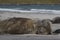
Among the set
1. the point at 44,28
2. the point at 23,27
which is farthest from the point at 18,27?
the point at 44,28

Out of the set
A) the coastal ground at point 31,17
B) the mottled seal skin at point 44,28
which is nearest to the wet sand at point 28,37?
the coastal ground at point 31,17

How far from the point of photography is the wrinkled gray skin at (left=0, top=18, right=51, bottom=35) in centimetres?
124

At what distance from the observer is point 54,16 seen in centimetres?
148

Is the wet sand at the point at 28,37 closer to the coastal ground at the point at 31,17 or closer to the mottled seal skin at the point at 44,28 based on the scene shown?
the coastal ground at the point at 31,17

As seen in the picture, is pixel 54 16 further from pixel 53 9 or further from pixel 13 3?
pixel 13 3

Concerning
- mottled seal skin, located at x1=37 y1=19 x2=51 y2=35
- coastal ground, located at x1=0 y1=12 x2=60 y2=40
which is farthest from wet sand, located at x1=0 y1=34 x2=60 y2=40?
mottled seal skin, located at x1=37 y1=19 x2=51 y2=35

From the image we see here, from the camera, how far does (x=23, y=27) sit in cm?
125

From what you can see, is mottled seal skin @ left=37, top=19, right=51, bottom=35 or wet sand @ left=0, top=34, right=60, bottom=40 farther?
mottled seal skin @ left=37, top=19, right=51, bottom=35

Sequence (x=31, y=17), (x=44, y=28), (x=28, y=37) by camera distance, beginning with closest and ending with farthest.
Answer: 1. (x=28, y=37)
2. (x=44, y=28)
3. (x=31, y=17)

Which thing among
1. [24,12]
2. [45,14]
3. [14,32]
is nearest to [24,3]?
[24,12]

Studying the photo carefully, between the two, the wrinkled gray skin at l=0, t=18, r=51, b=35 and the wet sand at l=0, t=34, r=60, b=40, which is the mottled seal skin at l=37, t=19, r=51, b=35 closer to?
the wrinkled gray skin at l=0, t=18, r=51, b=35

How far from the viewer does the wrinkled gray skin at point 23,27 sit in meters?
1.24

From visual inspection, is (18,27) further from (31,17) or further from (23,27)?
(31,17)

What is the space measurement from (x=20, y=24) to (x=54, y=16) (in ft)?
1.22
